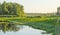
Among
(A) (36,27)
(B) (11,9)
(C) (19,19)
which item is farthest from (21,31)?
(B) (11,9)

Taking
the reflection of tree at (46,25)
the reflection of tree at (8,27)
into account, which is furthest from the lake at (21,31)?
the reflection of tree at (46,25)

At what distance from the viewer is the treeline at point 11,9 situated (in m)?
7.85

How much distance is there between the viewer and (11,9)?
26.5 ft

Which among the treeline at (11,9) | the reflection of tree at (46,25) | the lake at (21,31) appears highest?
the treeline at (11,9)

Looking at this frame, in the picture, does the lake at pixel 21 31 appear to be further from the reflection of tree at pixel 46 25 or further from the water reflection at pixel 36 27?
the reflection of tree at pixel 46 25

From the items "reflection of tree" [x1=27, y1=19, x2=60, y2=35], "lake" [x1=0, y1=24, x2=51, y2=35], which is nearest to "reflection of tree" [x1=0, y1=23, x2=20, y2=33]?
"lake" [x1=0, y1=24, x2=51, y2=35]

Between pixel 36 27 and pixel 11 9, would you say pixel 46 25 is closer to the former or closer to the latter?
pixel 36 27

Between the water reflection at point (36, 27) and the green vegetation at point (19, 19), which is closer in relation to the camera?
the water reflection at point (36, 27)

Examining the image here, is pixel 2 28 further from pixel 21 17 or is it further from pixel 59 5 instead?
pixel 59 5

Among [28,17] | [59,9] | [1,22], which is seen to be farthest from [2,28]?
[59,9]

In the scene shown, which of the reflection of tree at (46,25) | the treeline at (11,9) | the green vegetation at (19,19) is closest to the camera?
the reflection of tree at (46,25)

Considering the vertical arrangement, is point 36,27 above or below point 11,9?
below

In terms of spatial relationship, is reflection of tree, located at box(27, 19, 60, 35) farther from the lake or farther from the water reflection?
the lake

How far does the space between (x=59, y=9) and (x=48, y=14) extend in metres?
0.43
